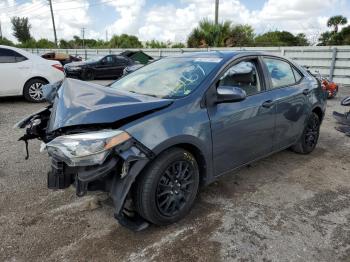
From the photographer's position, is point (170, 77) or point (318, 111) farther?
point (318, 111)

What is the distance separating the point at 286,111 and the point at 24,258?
3.19 metres

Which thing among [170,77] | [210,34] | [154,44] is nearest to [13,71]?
[170,77]

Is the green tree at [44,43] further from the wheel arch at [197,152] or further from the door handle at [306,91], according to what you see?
the wheel arch at [197,152]

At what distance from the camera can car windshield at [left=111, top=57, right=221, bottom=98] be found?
3273mm

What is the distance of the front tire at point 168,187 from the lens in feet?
8.91

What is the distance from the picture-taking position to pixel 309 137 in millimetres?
4914

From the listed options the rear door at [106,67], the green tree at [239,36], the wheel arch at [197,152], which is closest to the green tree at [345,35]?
the green tree at [239,36]

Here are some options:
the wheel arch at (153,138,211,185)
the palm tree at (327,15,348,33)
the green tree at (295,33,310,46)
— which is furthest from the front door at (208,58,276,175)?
the palm tree at (327,15,348,33)

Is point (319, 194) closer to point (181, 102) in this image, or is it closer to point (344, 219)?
point (344, 219)

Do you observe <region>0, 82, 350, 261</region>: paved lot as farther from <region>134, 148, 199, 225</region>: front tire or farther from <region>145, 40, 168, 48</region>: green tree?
<region>145, 40, 168, 48</region>: green tree

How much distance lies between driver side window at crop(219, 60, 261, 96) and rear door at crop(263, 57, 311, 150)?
0.76 ft

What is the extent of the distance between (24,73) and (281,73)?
22.3 ft

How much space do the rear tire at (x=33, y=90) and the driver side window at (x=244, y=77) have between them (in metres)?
6.66

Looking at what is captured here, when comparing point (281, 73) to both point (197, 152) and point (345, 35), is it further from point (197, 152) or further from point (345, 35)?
point (345, 35)
